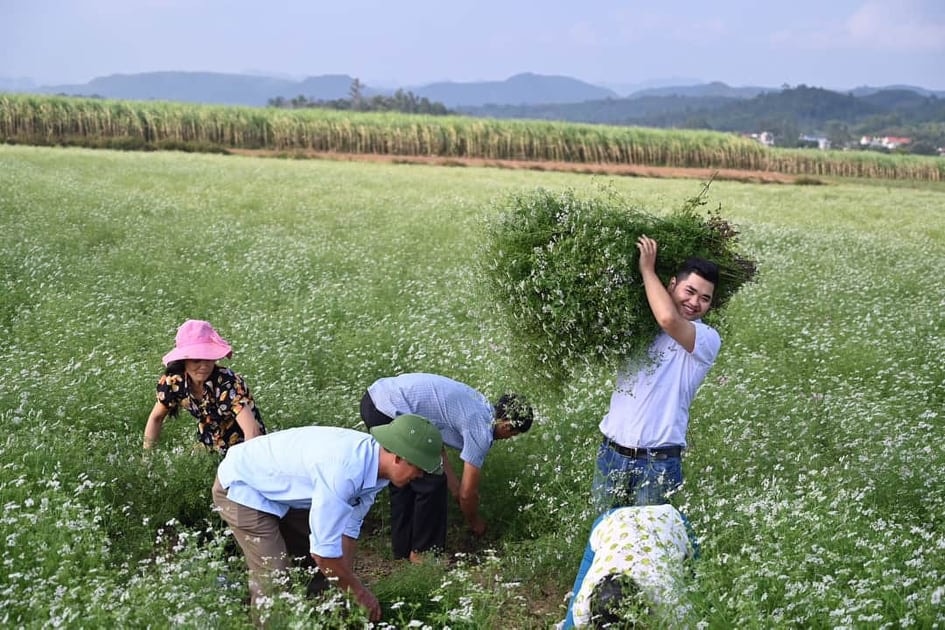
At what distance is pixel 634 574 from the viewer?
4.36m

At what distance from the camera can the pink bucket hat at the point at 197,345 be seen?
19.4ft

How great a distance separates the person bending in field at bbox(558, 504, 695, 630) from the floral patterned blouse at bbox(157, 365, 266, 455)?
2815 mm

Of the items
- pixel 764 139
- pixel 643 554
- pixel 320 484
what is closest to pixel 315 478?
pixel 320 484

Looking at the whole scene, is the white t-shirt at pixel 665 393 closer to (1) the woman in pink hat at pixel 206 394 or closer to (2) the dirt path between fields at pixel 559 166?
(1) the woman in pink hat at pixel 206 394

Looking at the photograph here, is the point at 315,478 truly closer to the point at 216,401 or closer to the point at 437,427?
the point at 437,427

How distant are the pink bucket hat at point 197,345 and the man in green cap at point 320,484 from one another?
1115 millimetres

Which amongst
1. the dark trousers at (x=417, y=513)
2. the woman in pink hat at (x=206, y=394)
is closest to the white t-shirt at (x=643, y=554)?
the dark trousers at (x=417, y=513)

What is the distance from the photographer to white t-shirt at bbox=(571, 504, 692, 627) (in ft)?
14.1

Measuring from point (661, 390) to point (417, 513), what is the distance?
1949mm

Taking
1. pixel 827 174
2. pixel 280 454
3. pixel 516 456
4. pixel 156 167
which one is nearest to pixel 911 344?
pixel 516 456

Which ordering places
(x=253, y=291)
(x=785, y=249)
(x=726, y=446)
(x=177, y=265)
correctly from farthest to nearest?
1. (x=785, y=249)
2. (x=177, y=265)
3. (x=253, y=291)
4. (x=726, y=446)

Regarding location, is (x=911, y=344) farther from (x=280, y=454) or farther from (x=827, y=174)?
(x=827, y=174)

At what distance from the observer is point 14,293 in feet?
35.5

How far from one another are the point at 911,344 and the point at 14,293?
10.9 m
